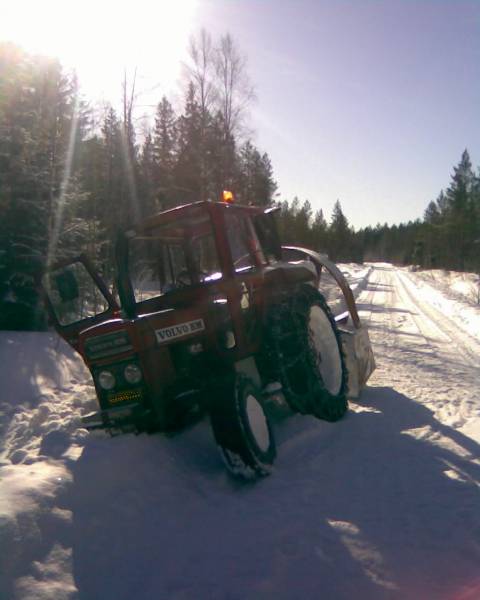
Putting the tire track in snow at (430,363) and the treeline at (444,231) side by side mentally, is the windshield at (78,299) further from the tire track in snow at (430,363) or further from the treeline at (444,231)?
the treeline at (444,231)

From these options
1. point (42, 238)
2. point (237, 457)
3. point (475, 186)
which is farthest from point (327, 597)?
point (475, 186)

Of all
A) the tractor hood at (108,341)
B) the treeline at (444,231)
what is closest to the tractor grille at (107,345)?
the tractor hood at (108,341)

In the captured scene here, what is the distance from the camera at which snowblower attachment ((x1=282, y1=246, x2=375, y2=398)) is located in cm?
612

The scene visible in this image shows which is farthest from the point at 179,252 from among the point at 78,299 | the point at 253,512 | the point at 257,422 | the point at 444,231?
the point at 444,231

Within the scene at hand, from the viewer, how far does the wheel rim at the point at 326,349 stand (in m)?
5.61

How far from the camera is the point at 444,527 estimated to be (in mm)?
3189

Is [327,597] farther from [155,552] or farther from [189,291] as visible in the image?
[189,291]

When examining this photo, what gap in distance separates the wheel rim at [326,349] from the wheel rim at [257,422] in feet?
4.73

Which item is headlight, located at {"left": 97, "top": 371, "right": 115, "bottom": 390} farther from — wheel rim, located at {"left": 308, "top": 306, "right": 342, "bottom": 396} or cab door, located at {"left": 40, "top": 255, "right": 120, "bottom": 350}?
wheel rim, located at {"left": 308, "top": 306, "right": 342, "bottom": 396}

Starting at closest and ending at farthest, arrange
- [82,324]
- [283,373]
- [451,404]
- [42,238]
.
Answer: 1. [283,373]
2. [82,324]
3. [451,404]
4. [42,238]

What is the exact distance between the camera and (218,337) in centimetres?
450

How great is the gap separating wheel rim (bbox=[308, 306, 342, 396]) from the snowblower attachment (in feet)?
1.14

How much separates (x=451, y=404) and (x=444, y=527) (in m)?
3.08

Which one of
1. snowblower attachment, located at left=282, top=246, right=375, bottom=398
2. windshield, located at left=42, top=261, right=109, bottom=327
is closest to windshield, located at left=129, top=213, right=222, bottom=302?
snowblower attachment, located at left=282, top=246, right=375, bottom=398
